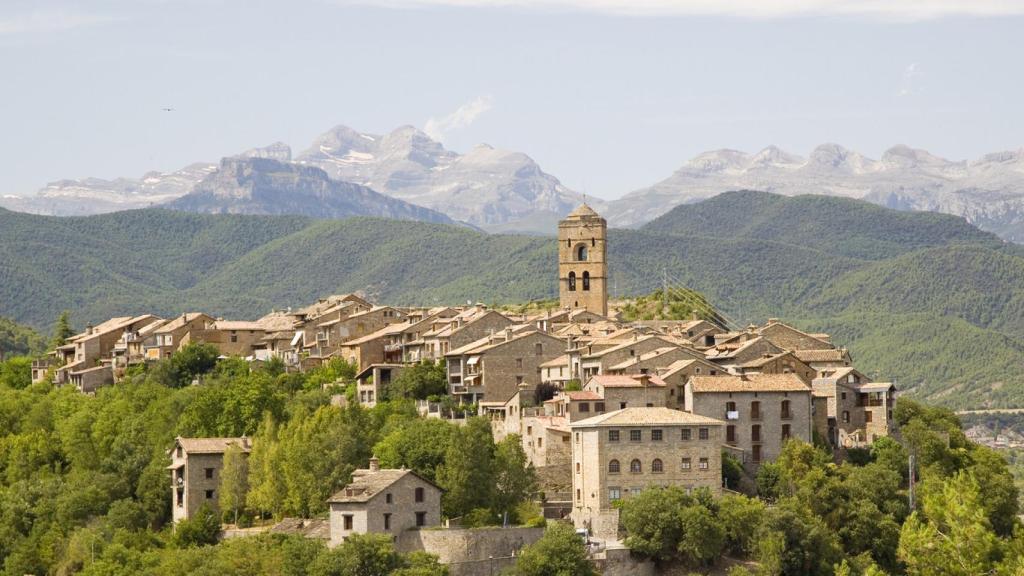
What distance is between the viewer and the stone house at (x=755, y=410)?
265 feet

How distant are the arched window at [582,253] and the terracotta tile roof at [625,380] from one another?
3389 centimetres

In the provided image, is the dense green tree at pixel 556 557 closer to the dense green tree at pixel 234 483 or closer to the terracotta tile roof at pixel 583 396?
the terracotta tile roof at pixel 583 396

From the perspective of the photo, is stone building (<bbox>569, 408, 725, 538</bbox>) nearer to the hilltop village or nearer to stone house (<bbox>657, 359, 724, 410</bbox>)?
the hilltop village

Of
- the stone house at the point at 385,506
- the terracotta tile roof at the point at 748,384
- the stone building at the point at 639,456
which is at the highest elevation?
the terracotta tile roof at the point at 748,384

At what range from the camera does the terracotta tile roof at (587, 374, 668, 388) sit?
267 ft

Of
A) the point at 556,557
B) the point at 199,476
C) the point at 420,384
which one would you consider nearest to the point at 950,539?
the point at 556,557

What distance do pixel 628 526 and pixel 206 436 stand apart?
24.7 metres

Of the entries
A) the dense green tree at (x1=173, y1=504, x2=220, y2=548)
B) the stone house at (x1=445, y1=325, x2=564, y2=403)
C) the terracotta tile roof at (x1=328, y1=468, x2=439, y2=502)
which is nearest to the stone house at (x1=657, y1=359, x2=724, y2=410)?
the stone house at (x1=445, y1=325, x2=564, y2=403)

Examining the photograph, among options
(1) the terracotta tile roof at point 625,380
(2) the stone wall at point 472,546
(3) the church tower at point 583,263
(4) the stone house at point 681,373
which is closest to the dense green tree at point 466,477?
(2) the stone wall at point 472,546

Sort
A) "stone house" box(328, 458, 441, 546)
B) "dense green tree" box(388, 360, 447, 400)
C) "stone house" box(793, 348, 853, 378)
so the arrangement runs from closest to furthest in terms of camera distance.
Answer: "stone house" box(328, 458, 441, 546) → "stone house" box(793, 348, 853, 378) → "dense green tree" box(388, 360, 447, 400)

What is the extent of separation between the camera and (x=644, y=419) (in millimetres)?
76250

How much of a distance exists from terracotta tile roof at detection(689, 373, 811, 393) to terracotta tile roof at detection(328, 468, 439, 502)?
1261 centimetres

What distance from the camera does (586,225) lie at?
11756 centimetres

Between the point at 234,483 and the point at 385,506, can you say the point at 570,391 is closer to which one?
the point at 385,506
